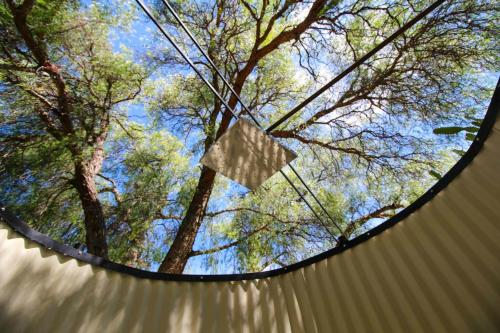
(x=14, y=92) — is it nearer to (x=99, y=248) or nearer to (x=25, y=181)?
(x=25, y=181)

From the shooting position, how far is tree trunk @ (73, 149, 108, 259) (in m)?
2.70

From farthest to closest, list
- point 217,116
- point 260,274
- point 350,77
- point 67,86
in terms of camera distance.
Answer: point 217,116, point 350,77, point 67,86, point 260,274

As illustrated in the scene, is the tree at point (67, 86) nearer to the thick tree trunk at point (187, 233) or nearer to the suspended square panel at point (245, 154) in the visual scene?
the thick tree trunk at point (187, 233)

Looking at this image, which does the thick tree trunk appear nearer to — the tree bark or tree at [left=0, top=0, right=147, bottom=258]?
the tree bark

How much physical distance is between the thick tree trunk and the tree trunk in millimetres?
661

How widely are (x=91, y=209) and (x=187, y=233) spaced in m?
1.12

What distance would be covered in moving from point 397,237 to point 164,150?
395cm

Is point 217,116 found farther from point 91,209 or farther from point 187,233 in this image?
point 91,209

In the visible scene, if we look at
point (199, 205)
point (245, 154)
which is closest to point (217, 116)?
point (199, 205)

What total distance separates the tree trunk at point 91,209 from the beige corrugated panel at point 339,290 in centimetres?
118

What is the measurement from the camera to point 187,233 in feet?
10.3

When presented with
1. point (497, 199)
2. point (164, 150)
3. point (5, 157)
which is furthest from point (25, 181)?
point (497, 199)

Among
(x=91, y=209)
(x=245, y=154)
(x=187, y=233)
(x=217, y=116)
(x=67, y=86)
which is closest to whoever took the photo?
(x=245, y=154)

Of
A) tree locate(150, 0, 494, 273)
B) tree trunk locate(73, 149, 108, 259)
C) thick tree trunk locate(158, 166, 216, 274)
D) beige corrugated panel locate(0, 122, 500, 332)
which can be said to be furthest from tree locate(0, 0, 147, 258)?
beige corrugated panel locate(0, 122, 500, 332)
